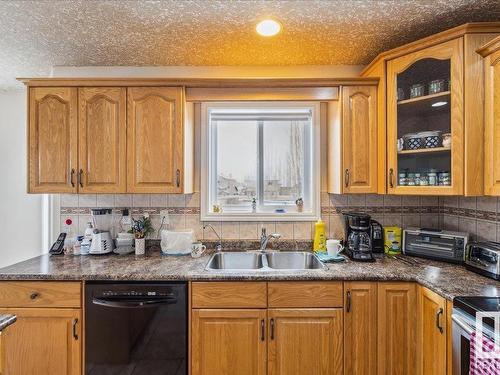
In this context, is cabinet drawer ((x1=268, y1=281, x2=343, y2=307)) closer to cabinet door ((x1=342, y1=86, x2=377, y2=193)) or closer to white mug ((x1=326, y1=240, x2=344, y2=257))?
white mug ((x1=326, y1=240, x2=344, y2=257))

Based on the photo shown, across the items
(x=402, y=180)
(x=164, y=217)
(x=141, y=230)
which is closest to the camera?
(x=402, y=180)

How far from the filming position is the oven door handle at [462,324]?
1147 millimetres

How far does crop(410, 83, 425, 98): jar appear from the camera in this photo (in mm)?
1744

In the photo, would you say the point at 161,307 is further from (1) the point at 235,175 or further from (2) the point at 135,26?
(2) the point at 135,26

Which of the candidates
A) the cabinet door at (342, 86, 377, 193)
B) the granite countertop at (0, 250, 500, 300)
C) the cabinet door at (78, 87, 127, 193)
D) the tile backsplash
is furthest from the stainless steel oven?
the cabinet door at (78, 87, 127, 193)

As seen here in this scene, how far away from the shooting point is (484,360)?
109 centimetres

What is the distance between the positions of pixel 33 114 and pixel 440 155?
9.01 ft

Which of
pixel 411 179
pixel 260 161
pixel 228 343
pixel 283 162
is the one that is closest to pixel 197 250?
pixel 228 343

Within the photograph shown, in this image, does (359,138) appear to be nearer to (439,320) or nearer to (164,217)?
(439,320)

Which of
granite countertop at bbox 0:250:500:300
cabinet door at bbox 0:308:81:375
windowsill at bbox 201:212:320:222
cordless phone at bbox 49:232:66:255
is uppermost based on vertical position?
windowsill at bbox 201:212:320:222

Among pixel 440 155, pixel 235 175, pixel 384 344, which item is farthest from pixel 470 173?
pixel 235 175

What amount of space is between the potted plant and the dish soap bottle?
4.31 feet

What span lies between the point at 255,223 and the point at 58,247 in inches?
60.3

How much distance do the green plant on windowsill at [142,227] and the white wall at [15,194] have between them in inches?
52.5
